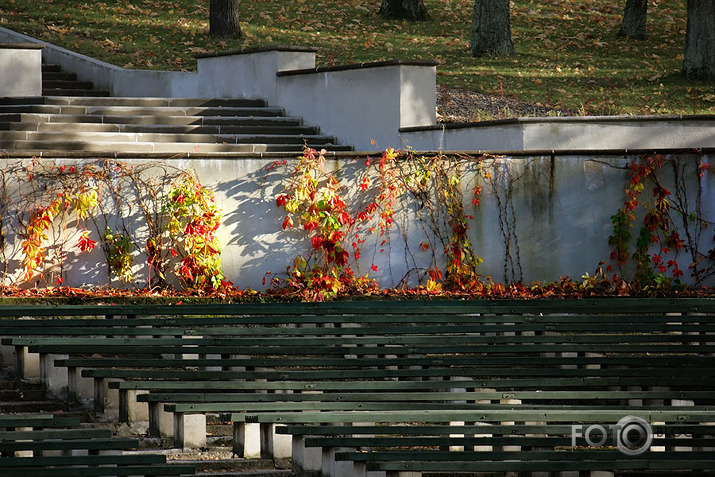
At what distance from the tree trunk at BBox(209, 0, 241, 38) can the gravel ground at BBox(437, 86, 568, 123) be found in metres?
5.57

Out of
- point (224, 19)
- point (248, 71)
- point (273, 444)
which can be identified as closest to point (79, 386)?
point (273, 444)

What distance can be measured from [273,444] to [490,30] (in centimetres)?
1631

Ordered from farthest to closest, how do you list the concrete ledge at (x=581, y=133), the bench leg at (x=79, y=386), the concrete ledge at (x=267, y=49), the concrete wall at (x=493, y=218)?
the concrete ledge at (x=267, y=49) < the concrete ledge at (x=581, y=133) < the concrete wall at (x=493, y=218) < the bench leg at (x=79, y=386)

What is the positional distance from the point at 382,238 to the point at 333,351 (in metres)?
4.76

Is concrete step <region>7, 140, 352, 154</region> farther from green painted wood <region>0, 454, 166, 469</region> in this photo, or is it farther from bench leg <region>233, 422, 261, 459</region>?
green painted wood <region>0, 454, 166, 469</region>

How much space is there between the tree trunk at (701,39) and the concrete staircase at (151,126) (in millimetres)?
8137

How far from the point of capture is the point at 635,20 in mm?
24750

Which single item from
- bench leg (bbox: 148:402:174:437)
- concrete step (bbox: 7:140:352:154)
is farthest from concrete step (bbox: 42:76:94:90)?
bench leg (bbox: 148:402:174:437)

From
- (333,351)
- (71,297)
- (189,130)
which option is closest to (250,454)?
(333,351)

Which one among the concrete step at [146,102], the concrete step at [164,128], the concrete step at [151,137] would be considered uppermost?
the concrete step at [146,102]

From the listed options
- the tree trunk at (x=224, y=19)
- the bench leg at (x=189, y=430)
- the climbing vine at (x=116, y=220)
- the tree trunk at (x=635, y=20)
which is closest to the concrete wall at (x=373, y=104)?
the climbing vine at (x=116, y=220)

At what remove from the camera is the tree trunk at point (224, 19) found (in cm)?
2253

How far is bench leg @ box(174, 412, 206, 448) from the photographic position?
7.04 meters

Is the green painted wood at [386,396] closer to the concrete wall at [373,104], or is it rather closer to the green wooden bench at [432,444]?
the green wooden bench at [432,444]
